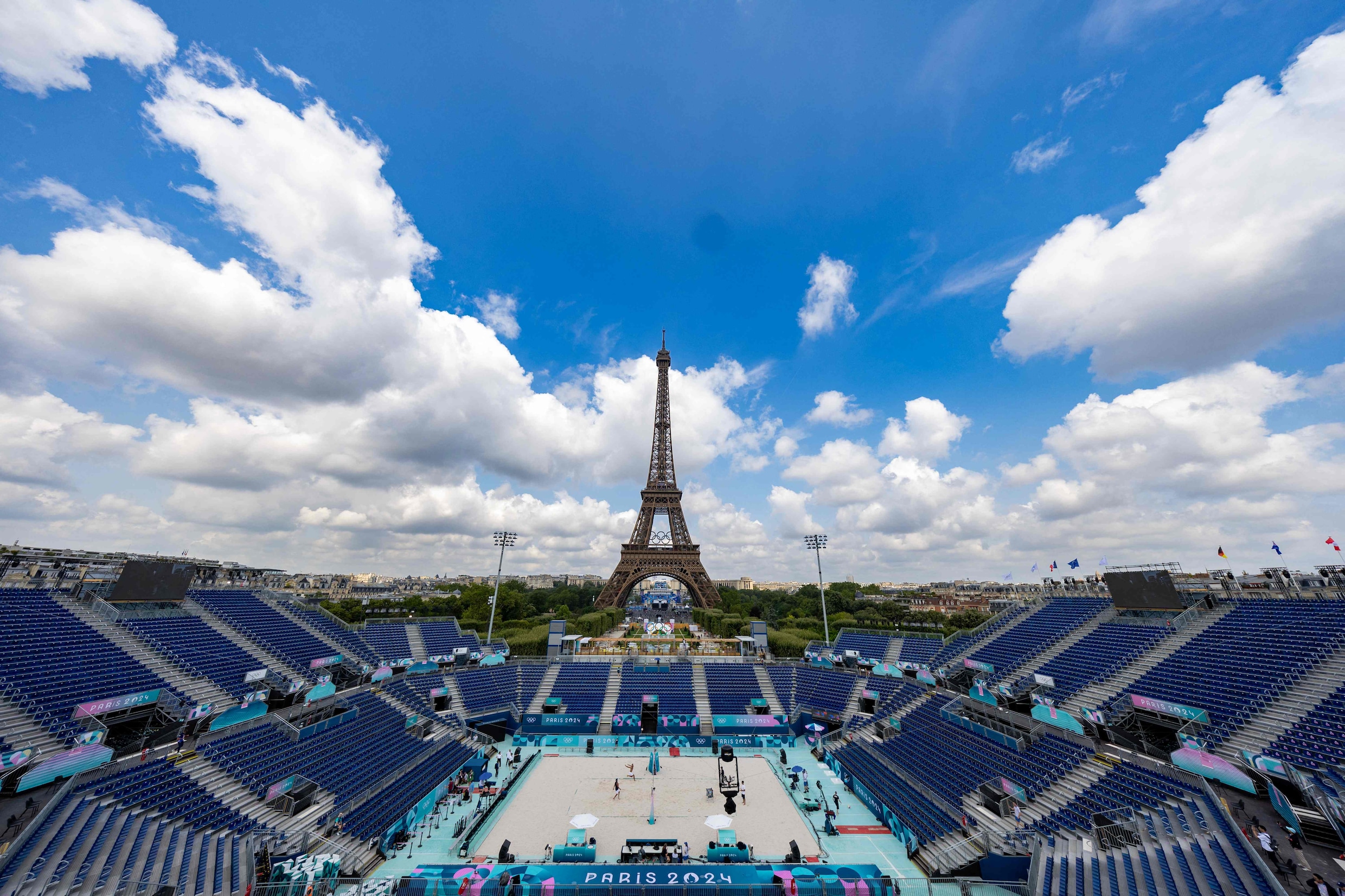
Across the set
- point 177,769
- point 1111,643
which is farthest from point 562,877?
point 1111,643

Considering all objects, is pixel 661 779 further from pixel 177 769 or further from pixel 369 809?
pixel 177 769

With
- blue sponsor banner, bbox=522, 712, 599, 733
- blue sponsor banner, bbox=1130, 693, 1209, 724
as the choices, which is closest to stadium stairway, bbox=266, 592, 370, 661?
blue sponsor banner, bbox=522, 712, 599, 733

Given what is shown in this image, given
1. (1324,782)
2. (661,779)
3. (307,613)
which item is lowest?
(661,779)

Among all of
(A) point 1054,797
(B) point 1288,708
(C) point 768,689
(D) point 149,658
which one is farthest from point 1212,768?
(D) point 149,658

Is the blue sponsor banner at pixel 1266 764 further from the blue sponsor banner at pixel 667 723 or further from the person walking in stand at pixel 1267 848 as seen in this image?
the blue sponsor banner at pixel 667 723

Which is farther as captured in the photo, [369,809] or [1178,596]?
[1178,596]

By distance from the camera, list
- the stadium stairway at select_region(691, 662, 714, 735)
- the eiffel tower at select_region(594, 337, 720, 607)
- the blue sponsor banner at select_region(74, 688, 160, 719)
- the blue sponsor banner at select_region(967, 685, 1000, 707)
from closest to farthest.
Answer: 1. the blue sponsor banner at select_region(74, 688, 160, 719)
2. the blue sponsor banner at select_region(967, 685, 1000, 707)
3. the stadium stairway at select_region(691, 662, 714, 735)
4. the eiffel tower at select_region(594, 337, 720, 607)

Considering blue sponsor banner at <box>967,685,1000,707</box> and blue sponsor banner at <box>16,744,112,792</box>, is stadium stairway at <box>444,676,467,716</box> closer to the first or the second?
blue sponsor banner at <box>16,744,112,792</box>
